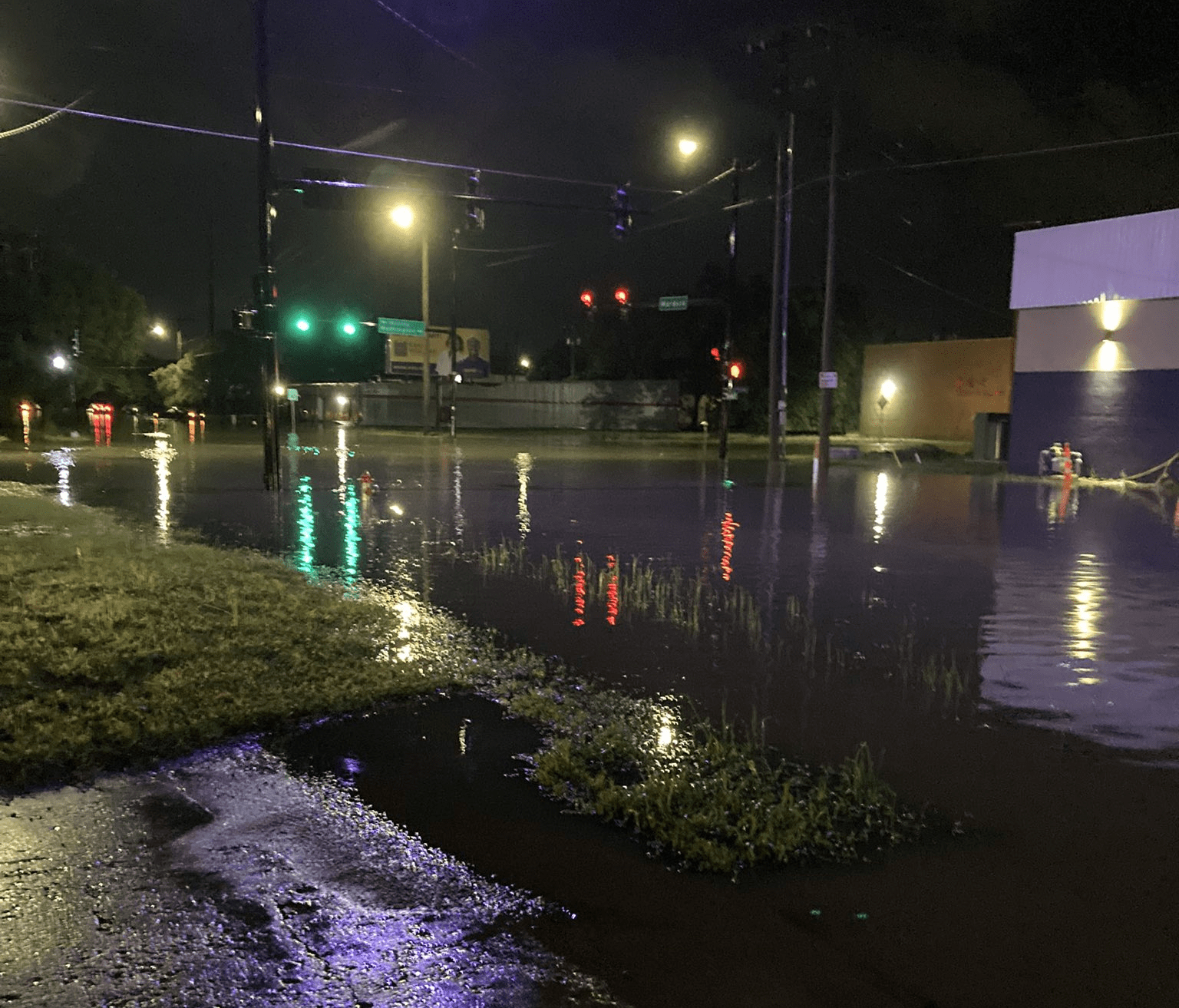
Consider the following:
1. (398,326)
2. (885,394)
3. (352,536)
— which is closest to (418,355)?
(885,394)

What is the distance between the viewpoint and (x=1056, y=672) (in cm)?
771

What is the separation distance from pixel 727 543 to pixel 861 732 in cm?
827

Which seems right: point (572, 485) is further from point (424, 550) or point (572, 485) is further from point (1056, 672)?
point (1056, 672)

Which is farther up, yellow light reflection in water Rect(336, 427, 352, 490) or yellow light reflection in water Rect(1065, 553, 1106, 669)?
yellow light reflection in water Rect(336, 427, 352, 490)

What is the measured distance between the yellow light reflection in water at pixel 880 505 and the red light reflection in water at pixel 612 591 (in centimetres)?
467

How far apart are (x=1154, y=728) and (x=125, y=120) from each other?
17432 mm

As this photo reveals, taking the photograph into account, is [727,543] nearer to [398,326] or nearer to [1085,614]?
[1085,614]

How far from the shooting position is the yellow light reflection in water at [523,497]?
50.6 ft

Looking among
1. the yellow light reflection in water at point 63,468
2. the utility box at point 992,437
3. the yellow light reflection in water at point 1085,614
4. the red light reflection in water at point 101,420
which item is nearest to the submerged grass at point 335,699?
the yellow light reflection in water at point 1085,614

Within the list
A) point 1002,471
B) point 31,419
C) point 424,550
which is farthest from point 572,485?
point 31,419

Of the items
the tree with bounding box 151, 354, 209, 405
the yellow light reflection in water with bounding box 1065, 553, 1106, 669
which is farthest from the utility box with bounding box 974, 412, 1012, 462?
the tree with bounding box 151, 354, 209, 405

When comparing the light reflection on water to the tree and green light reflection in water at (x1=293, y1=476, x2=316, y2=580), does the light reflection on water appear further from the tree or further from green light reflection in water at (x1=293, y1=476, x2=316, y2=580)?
the tree

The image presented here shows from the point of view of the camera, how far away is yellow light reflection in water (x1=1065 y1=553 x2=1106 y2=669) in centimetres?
815

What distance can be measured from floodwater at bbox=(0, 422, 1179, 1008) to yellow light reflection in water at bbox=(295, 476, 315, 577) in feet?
0.28
